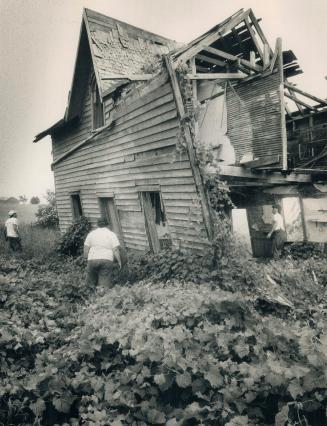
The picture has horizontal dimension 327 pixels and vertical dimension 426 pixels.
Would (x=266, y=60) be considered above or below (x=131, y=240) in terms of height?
above

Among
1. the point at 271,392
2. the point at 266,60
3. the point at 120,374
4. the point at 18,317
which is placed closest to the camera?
the point at 271,392

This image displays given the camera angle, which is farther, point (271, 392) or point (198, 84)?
point (198, 84)

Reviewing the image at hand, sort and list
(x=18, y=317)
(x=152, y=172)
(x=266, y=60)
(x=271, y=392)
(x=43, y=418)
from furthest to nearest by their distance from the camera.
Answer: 1. (x=266, y=60)
2. (x=152, y=172)
3. (x=18, y=317)
4. (x=43, y=418)
5. (x=271, y=392)

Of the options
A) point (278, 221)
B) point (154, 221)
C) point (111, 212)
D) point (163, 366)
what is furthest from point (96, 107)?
point (163, 366)

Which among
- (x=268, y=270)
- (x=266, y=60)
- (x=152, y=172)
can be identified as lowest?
(x=268, y=270)

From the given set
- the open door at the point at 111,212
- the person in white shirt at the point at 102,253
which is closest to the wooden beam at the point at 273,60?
the open door at the point at 111,212

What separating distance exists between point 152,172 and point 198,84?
17.4 feet

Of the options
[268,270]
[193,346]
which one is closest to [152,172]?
[268,270]

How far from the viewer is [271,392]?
2566mm

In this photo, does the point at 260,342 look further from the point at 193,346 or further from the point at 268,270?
the point at 268,270

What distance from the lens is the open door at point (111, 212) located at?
10430mm

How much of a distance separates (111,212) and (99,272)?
14.2 ft

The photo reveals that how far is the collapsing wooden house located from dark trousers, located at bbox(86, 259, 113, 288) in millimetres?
1900

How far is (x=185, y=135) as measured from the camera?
6691 mm
